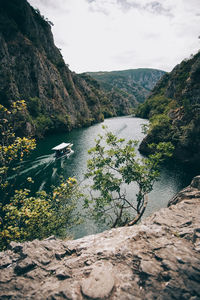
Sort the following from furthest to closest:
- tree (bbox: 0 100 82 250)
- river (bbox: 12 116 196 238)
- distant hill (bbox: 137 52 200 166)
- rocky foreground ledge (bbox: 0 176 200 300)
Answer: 1. distant hill (bbox: 137 52 200 166)
2. river (bbox: 12 116 196 238)
3. tree (bbox: 0 100 82 250)
4. rocky foreground ledge (bbox: 0 176 200 300)

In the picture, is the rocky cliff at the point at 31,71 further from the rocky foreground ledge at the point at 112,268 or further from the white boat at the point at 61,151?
the rocky foreground ledge at the point at 112,268

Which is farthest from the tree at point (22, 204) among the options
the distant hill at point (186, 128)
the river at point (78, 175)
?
the distant hill at point (186, 128)

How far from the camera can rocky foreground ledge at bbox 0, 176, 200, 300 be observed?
5.19 m

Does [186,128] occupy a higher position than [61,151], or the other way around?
[186,128]

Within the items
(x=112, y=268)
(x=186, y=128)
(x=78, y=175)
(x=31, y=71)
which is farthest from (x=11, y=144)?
(x=31, y=71)

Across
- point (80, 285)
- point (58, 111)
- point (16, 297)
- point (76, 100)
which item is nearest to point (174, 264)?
point (80, 285)

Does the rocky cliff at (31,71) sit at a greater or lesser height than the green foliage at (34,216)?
greater

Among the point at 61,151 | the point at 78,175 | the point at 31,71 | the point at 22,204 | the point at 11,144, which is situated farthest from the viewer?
the point at 31,71

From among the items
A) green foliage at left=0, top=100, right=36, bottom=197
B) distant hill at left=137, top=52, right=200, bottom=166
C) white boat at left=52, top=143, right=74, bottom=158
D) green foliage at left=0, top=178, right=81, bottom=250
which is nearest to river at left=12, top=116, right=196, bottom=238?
white boat at left=52, top=143, right=74, bottom=158

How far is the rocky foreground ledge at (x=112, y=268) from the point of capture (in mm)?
5188

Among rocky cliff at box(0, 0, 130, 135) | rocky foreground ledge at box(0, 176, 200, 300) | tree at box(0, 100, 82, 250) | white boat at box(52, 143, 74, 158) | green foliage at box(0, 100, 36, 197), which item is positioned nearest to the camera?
rocky foreground ledge at box(0, 176, 200, 300)

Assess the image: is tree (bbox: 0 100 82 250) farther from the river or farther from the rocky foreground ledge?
the river

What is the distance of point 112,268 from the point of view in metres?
6.27

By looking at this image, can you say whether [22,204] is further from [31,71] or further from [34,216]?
[31,71]
